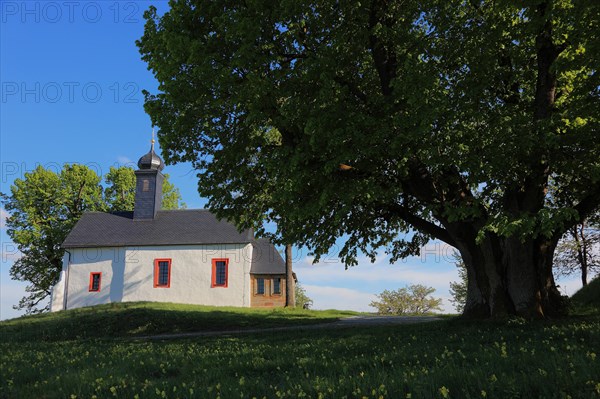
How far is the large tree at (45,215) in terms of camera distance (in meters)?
45.3

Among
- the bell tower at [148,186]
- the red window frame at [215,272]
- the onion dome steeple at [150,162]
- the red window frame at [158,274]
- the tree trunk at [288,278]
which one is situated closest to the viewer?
the tree trunk at [288,278]

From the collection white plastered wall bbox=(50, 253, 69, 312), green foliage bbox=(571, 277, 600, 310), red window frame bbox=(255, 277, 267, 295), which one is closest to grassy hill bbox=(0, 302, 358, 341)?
white plastered wall bbox=(50, 253, 69, 312)

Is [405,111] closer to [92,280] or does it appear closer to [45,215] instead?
[92,280]

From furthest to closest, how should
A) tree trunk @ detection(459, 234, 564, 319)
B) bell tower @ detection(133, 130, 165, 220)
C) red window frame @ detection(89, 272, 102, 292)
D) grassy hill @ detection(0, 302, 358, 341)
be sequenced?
bell tower @ detection(133, 130, 165, 220)
red window frame @ detection(89, 272, 102, 292)
grassy hill @ detection(0, 302, 358, 341)
tree trunk @ detection(459, 234, 564, 319)

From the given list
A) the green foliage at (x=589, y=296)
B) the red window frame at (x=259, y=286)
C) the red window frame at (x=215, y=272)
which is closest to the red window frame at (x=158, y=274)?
the red window frame at (x=215, y=272)

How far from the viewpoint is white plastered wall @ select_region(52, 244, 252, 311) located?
38.0 metres

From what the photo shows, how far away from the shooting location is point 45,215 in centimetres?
4712

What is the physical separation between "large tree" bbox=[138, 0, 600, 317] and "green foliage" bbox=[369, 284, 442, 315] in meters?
41.7

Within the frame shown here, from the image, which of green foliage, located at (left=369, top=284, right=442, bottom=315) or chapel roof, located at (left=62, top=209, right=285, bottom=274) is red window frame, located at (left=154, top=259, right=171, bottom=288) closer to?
chapel roof, located at (left=62, top=209, right=285, bottom=274)

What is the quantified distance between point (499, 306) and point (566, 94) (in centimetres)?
703

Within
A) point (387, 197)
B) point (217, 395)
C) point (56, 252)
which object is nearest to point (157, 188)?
point (56, 252)

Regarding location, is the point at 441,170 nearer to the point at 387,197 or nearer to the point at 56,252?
the point at 387,197

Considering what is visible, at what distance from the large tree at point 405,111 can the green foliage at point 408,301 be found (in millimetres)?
41716

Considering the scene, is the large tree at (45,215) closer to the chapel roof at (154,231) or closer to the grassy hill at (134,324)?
the chapel roof at (154,231)
